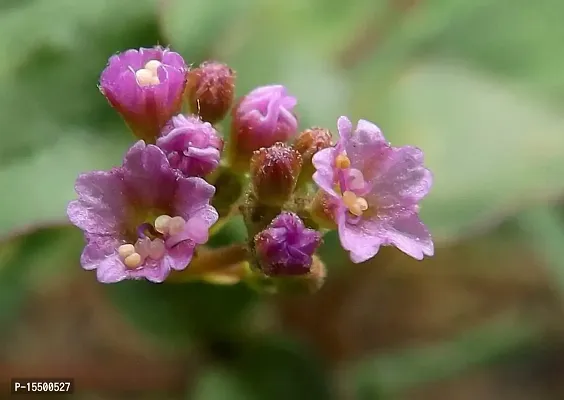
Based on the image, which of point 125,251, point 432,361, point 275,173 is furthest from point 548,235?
point 125,251

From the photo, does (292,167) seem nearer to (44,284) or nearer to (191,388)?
(191,388)

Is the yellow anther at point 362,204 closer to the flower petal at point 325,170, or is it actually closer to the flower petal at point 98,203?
the flower petal at point 325,170

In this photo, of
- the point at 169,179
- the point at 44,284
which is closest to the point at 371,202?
the point at 169,179

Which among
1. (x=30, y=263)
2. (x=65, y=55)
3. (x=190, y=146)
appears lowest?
(x=190, y=146)

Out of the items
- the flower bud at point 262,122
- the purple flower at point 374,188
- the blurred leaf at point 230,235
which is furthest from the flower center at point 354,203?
the blurred leaf at point 230,235

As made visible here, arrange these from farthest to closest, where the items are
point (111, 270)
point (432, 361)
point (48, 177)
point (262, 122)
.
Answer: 1. point (432, 361)
2. point (48, 177)
3. point (262, 122)
4. point (111, 270)

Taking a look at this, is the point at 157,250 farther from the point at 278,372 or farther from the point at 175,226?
the point at 278,372
